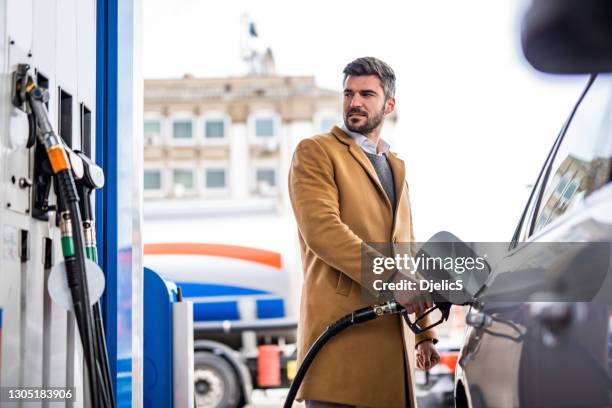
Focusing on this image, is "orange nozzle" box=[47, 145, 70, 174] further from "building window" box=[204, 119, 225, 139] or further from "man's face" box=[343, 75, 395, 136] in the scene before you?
"building window" box=[204, 119, 225, 139]

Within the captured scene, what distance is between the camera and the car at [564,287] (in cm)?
116

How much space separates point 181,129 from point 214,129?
1102 mm

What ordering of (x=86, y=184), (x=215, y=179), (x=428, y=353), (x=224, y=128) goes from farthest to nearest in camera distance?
(x=215, y=179), (x=224, y=128), (x=428, y=353), (x=86, y=184)

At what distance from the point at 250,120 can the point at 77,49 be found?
2179 cm

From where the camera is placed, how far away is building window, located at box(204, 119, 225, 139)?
26.5m

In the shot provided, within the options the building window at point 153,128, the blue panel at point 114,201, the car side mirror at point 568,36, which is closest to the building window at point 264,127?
the building window at point 153,128

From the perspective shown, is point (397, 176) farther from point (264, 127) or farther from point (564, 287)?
point (264, 127)

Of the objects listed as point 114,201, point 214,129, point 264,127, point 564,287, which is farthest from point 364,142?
point 214,129

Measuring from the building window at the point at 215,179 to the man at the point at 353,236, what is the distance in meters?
25.6

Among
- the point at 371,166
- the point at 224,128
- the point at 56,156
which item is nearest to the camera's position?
the point at 56,156

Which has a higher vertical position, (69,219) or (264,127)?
(264,127)

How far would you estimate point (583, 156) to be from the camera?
5.11ft

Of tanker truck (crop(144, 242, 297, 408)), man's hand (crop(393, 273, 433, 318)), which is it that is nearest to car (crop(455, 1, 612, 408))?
man's hand (crop(393, 273, 433, 318))

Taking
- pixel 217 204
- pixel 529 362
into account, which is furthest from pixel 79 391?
pixel 217 204
